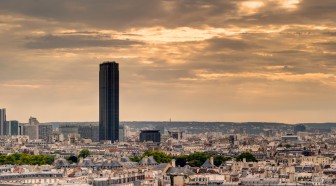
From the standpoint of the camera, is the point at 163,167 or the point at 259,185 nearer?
the point at 259,185

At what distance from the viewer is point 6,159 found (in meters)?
137

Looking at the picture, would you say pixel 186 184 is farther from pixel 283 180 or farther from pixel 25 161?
pixel 25 161

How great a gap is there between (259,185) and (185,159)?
181 feet

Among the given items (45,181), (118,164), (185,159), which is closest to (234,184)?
(45,181)

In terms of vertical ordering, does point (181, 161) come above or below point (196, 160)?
below

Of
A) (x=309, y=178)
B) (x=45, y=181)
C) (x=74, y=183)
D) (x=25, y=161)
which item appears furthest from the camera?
(x=25, y=161)

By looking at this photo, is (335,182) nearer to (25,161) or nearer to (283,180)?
(283,180)

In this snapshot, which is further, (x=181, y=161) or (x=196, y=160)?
(x=196, y=160)

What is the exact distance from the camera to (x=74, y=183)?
81.8m

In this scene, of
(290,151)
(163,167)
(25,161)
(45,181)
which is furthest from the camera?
(290,151)

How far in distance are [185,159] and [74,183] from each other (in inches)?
2295

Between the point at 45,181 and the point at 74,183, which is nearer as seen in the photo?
the point at 74,183

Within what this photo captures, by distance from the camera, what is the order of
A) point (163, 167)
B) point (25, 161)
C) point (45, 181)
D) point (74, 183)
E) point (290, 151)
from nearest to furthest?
point (74, 183), point (45, 181), point (163, 167), point (25, 161), point (290, 151)

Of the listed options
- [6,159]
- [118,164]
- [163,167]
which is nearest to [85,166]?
[118,164]
